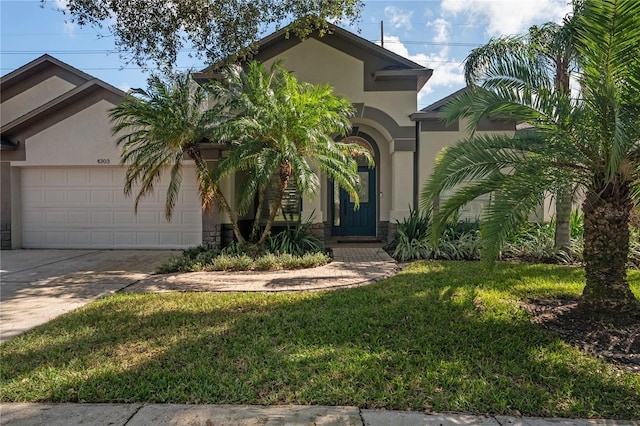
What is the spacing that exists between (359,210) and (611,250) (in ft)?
27.0

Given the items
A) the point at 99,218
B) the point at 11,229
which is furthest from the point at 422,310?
the point at 11,229

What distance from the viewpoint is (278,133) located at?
26.5ft

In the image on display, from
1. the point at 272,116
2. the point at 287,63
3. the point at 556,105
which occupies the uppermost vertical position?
the point at 287,63

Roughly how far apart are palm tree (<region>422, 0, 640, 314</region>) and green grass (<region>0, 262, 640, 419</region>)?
1190 mm

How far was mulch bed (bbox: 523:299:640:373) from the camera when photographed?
4.05 meters

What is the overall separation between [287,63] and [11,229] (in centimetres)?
1009

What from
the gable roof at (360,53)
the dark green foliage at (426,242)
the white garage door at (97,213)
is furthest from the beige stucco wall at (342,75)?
the white garage door at (97,213)

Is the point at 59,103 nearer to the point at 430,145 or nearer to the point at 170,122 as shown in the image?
the point at 170,122

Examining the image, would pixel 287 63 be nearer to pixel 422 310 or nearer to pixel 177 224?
pixel 177 224

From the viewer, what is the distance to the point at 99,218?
38.7ft

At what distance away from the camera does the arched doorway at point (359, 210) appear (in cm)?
1260

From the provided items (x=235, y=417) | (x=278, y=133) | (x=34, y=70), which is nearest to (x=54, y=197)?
(x=34, y=70)

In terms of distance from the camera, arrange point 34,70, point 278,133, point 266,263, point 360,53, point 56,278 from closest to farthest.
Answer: point 56,278
point 278,133
point 266,263
point 360,53
point 34,70

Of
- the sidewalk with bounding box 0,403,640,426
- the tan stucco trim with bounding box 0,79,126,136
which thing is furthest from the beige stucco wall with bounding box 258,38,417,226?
the sidewalk with bounding box 0,403,640,426
